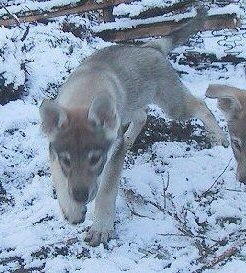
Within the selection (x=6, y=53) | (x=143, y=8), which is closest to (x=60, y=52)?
(x=6, y=53)

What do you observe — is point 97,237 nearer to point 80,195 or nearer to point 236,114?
point 80,195

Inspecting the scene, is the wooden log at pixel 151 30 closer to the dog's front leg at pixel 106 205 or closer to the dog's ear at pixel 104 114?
the dog's front leg at pixel 106 205

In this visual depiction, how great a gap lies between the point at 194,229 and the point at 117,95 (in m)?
0.99

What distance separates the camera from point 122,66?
4863 millimetres

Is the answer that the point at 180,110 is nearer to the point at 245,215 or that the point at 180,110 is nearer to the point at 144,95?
the point at 144,95

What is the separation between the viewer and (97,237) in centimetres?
416

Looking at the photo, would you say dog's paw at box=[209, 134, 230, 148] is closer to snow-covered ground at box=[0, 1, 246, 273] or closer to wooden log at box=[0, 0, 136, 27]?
snow-covered ground at box=[0, 1, 246, 273]

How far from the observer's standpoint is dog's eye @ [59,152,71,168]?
363 cm

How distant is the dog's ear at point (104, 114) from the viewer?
371 cm

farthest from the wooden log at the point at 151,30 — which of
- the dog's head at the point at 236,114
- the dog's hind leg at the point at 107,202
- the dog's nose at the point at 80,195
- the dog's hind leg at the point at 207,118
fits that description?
the dog's nose at the point at 80,195

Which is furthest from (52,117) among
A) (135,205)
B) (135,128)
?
(135,128)

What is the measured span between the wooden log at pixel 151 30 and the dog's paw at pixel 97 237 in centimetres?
345

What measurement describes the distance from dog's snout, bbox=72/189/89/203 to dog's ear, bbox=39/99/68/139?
36cm

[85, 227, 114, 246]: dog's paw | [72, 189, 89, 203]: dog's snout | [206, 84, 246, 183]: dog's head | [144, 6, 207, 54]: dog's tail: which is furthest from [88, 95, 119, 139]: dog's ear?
[144, 6, 207, 54]: dog's tail
